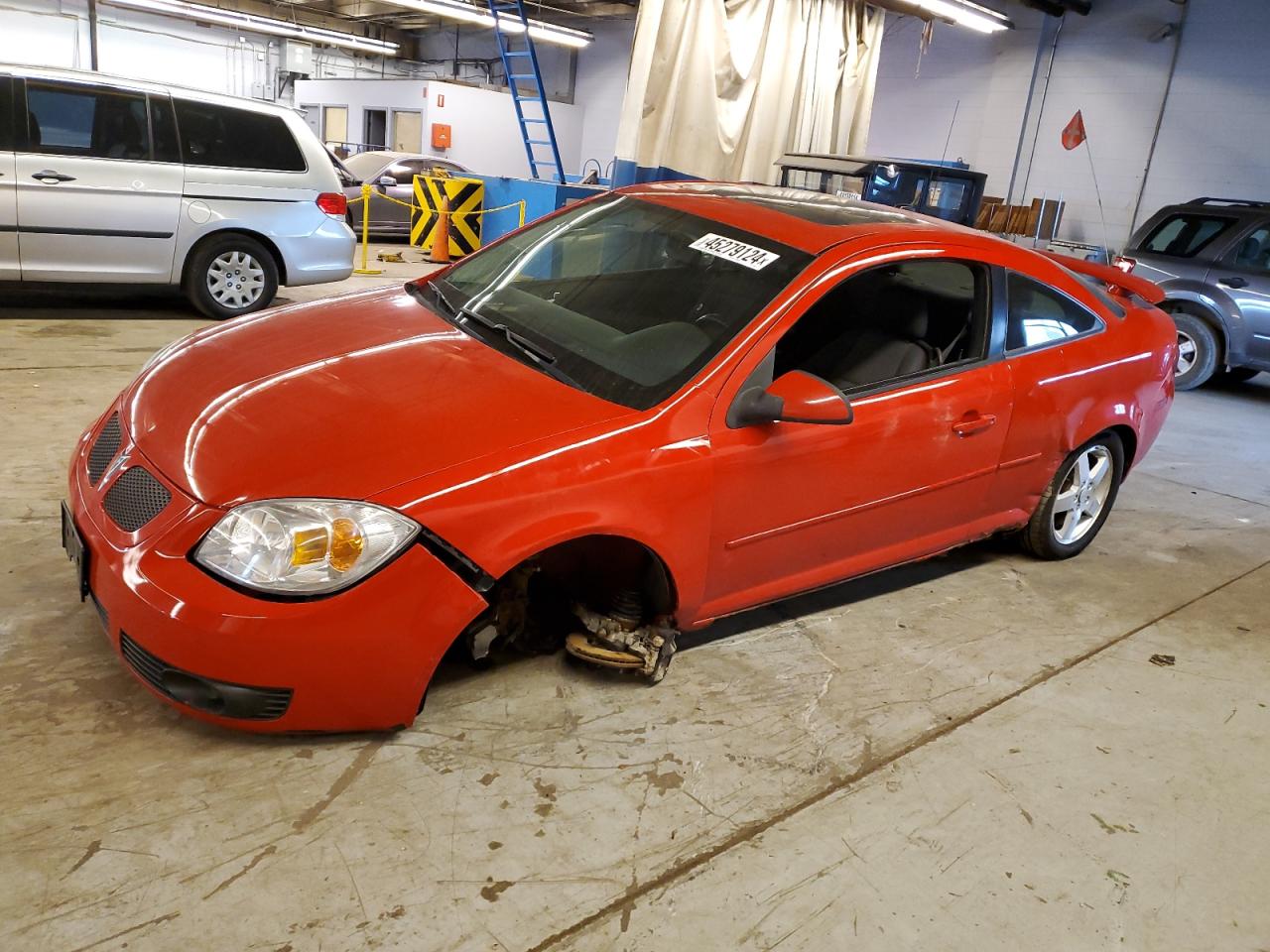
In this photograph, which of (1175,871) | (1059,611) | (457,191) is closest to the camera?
(1175,871)

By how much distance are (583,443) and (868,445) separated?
949mm

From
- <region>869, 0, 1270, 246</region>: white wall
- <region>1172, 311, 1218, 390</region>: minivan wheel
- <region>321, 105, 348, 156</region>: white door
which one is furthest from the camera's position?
<region>321, 105, 348, 156</region>: white door

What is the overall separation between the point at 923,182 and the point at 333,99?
17487 millimetres

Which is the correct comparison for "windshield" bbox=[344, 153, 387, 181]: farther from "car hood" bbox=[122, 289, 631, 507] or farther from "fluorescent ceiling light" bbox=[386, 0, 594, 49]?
"car hood" bbox=[122, 289, 631, 507]

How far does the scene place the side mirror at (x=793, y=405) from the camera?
7.88 feet

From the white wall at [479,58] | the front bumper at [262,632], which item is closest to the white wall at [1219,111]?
the front bumper at [262,632]

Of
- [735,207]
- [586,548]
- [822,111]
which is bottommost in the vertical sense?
[586,548]

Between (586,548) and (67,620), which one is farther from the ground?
(586,548)

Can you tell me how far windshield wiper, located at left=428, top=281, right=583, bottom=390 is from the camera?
8.25 feet

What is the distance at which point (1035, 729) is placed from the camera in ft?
8.67

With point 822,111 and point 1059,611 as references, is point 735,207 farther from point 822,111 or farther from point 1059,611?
point 822,111

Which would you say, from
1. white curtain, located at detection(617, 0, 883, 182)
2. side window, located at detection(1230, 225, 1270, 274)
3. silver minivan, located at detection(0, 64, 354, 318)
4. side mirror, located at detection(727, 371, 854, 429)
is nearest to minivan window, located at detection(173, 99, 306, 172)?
silver minivan, located at detection(0, 64, 354, 318)

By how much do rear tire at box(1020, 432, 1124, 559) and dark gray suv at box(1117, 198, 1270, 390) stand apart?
14.6 feet

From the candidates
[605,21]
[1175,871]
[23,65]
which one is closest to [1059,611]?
[1175,871]
